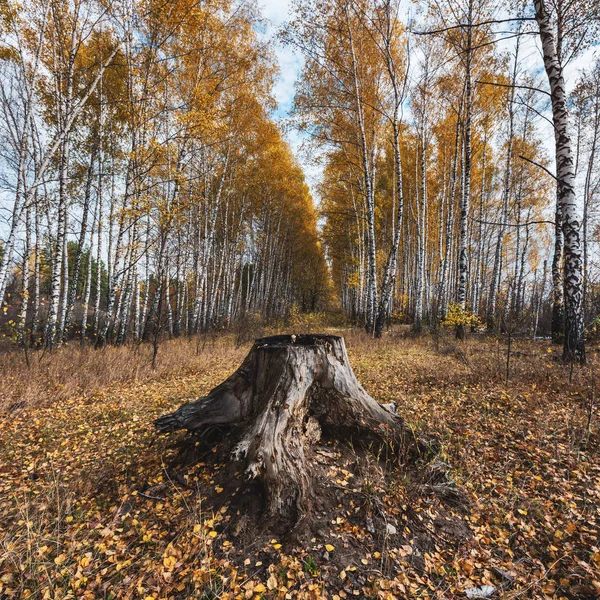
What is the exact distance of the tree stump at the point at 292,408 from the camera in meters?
2.43

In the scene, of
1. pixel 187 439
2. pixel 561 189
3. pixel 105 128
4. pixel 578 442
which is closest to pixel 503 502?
pixel 578 442

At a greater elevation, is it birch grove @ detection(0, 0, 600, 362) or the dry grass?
birch grove @ detection(0, 0, 600, 362)

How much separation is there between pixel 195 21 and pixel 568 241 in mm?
10493

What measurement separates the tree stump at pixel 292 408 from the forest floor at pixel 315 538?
12.6 inches

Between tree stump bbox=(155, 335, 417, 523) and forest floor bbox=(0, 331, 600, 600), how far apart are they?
0.32 meters

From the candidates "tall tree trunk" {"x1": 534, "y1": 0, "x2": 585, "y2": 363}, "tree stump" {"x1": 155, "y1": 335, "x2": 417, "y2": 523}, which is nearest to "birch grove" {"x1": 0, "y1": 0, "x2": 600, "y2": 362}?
"tall tree trunk" {"x1": 534, "y1": 0, "x2": 585, "y2": 363}

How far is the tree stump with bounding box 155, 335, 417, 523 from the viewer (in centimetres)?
243

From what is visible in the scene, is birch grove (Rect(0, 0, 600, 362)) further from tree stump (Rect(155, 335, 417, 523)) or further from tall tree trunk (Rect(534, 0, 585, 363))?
tree stump (Rect(155, 335, 417, 523))

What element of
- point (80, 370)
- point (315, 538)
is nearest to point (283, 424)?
point (315, 538)

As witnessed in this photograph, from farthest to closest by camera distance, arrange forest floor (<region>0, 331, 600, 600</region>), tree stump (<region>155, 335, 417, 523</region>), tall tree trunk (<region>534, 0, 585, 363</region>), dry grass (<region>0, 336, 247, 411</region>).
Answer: tall tree trunk (<region>534, 0, 585, 363</region>)
dry grass (<region>0, 336, 247, 411</region>)
tree stump (<region>155, 335, 417, 523</region>)
forest floor (<region>0, 331, 600, 600</region>)

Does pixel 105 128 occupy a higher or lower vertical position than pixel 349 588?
higher

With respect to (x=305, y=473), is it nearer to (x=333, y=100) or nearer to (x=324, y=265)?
(x=333, y=100)

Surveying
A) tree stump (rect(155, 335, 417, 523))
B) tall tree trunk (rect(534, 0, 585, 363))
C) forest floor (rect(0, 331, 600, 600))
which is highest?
tall tree trunk (rect(534, 0, 585, 363))

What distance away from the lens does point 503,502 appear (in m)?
2.33
